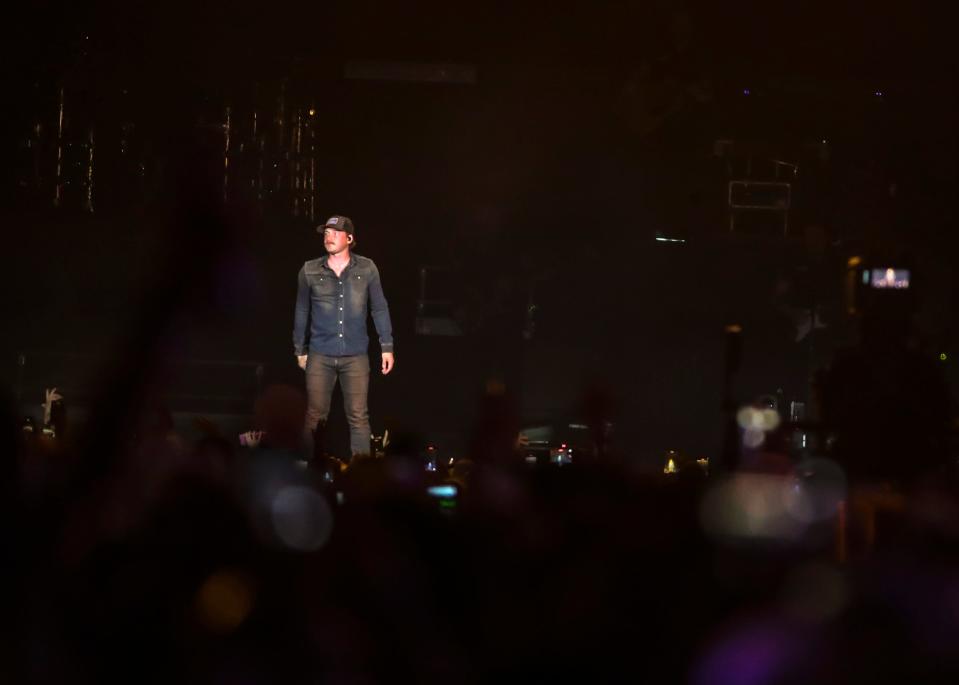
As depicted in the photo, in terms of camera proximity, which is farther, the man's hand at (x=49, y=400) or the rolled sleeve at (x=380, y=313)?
the man's hand at (x=49, y=400)

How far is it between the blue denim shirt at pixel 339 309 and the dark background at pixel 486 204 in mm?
1472

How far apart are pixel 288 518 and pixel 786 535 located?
1.80 metres

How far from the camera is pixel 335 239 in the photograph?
10086 millimetres

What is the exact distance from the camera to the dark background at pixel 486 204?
461 inches

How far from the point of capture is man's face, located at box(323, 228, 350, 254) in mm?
10094

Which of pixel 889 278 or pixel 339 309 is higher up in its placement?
pixel 889 278

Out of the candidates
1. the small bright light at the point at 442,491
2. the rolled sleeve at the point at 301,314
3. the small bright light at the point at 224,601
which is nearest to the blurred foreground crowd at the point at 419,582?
the small bright light at the point at 224,601

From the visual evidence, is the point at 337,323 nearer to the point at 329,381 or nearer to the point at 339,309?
the point at 339,309

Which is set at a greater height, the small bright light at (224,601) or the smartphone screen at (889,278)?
the smartphone screen at (889,278)

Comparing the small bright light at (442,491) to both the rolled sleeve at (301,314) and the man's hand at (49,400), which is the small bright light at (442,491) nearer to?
the rolled sleeve at (301,314)

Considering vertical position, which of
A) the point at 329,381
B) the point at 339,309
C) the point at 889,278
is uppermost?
the point at 889,278

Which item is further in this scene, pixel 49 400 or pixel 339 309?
pixel 49 400

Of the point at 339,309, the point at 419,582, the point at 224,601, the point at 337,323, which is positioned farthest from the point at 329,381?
the point at 224,601

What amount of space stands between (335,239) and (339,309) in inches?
21.4
